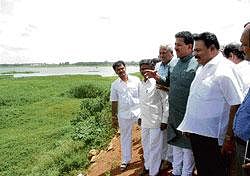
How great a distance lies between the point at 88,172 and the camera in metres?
8.24

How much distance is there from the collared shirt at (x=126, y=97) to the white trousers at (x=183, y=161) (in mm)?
1807

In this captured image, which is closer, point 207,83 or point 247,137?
point 247,137

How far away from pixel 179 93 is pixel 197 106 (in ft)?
3.12

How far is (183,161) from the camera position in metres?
4.97

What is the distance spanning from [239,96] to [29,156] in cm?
951

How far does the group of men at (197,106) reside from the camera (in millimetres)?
3691

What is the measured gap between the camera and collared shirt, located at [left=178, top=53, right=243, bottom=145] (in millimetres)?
3814

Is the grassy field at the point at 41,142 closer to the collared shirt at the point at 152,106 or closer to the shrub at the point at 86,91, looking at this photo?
the shrub at the point at 86,91

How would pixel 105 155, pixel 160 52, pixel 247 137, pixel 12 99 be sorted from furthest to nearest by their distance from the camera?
pixel 12 99 < pixel 105 155 < pixel 160 52 < pixel 247 137

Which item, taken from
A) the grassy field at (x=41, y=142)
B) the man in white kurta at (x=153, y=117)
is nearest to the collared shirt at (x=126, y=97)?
the man in white kurta at (x=153, y=117)

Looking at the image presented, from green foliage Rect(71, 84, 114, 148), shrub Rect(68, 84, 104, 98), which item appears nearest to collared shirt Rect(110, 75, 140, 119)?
green foliage Rect(71, 84, 114, 148)

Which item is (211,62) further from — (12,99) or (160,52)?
(12,99)

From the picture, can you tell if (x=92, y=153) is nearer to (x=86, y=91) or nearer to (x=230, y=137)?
(x=230, y=137)

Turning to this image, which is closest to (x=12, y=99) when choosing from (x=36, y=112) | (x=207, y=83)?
(x=36, y=112)
